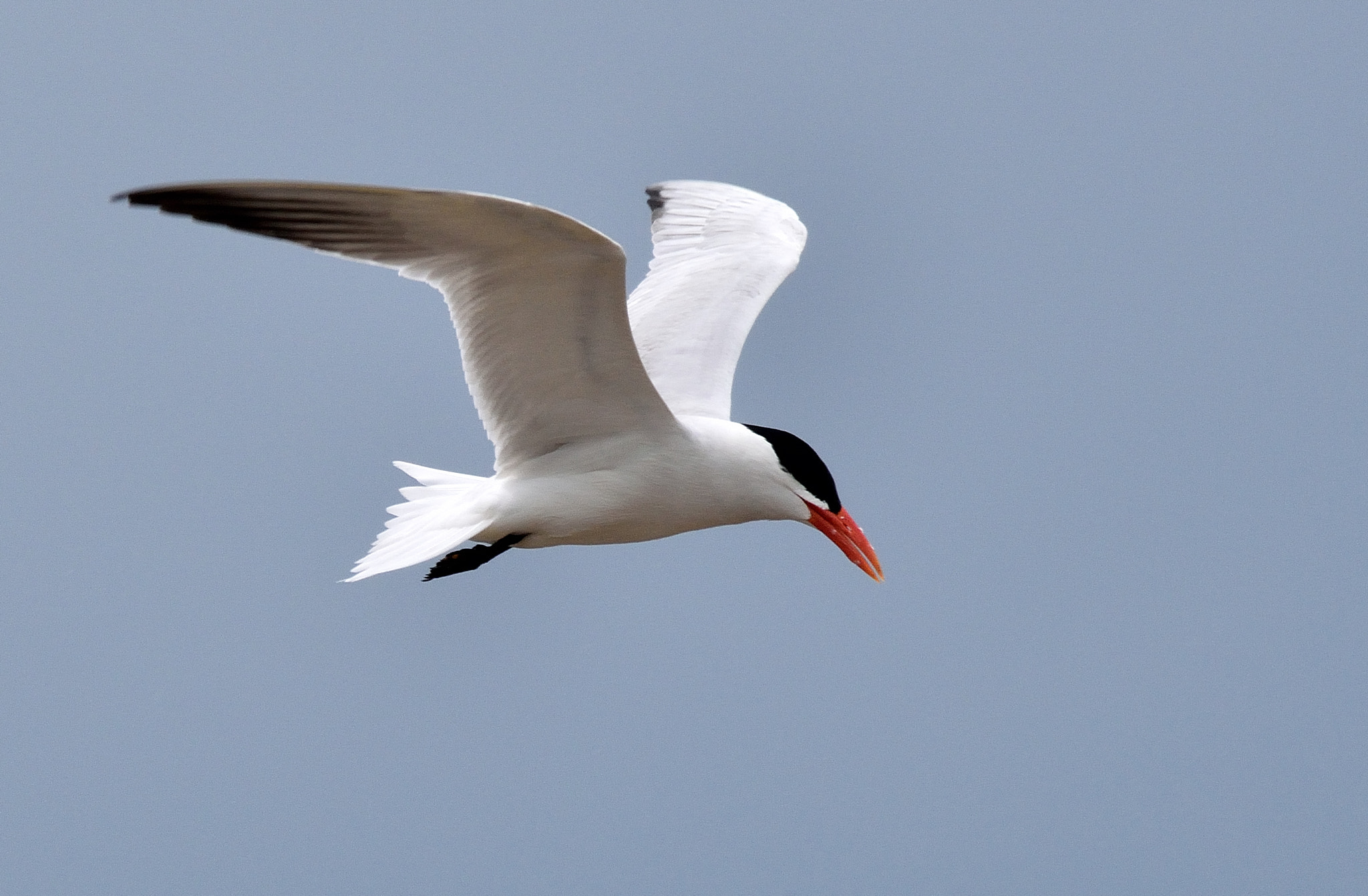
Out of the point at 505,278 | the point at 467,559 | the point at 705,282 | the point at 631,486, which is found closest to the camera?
the point at 505,278

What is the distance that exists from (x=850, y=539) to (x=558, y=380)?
1.39 metres

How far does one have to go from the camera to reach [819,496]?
611cm

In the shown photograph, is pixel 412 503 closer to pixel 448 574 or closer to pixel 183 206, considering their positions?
pixel 448 574

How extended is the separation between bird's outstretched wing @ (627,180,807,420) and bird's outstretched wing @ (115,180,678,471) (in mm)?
825

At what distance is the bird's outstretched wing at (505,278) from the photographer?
465 centimetres

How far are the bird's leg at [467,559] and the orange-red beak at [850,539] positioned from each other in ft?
3.95

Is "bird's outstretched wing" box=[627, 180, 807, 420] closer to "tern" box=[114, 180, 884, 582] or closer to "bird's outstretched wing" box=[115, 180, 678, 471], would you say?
"tern" box=[114, 180, 884, 582]

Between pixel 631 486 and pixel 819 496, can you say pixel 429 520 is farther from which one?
pixel 819 496

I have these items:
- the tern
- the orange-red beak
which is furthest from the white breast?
the orange-red beak

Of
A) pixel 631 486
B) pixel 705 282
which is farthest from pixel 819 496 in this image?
pixel 705 282

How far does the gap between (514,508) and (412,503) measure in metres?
0.46

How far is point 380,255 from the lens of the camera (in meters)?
5.01

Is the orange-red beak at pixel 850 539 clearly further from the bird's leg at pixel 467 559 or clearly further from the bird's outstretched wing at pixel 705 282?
the bird's leg at pixel 467 559

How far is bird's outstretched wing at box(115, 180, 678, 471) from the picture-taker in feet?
15.3
